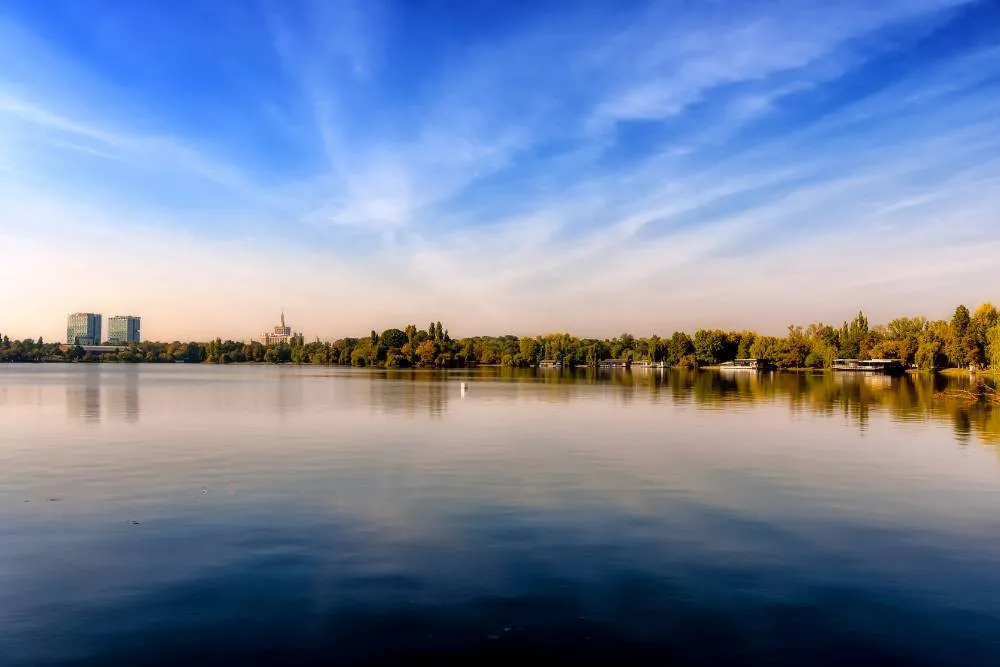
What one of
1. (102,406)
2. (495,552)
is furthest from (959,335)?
(495,552)

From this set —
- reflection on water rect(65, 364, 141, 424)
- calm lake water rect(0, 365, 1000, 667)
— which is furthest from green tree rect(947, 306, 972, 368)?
reflection on water rect(65, 364, 141, 424)

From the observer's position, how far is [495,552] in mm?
15977

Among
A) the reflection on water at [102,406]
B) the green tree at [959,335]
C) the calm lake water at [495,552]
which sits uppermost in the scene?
the green tree at [959,335]

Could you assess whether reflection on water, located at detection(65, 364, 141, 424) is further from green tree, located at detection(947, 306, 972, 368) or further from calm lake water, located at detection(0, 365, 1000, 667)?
green tree, located at detection(947, 306, 972, 368)

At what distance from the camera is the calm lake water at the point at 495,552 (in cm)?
1123

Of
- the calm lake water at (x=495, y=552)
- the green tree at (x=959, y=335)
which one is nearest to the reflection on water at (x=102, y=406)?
the calm lake water at (x=495, y=552)

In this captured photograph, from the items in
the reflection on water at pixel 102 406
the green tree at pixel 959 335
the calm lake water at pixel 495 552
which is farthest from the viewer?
the green tree at pixel 959 335

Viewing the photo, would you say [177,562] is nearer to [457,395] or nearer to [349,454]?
[349,454]

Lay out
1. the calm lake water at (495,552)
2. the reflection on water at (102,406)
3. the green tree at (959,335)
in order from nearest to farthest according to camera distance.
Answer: the calm lake water at (495,552)
the reflection on water at (102,406)
the green tree at (959,335)

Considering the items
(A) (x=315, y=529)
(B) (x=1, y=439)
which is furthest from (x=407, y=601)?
(B) (x=1, y=439)

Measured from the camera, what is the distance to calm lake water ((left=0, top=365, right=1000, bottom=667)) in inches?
442

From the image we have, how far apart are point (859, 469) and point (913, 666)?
1976 centimetres

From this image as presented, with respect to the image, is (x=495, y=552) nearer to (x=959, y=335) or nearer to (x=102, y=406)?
(x=102, y=406)

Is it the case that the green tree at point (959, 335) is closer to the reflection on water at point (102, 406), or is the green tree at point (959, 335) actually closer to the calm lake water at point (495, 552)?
the calm lake water at point (495, 552)
